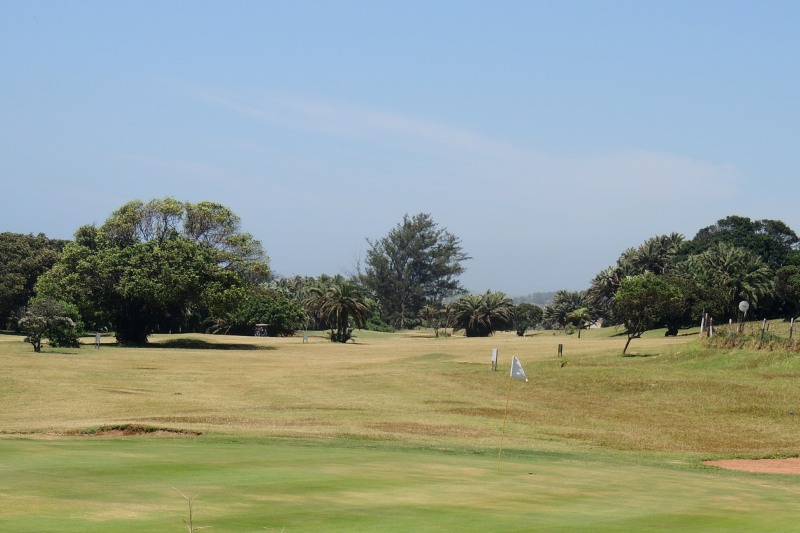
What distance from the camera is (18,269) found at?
109000mm

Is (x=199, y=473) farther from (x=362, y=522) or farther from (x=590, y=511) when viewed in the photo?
(x=590, y=511)

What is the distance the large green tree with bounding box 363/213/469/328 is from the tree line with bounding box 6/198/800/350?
3664cm

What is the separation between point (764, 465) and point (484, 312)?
93.9m

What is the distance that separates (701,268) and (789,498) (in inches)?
3550

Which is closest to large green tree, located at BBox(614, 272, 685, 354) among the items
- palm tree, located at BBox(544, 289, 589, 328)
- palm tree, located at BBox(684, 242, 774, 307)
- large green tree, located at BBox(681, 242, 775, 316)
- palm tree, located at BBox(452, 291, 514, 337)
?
large green tree, located at BBox(681, 242, 775, 316)

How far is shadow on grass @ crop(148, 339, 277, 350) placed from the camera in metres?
88.6

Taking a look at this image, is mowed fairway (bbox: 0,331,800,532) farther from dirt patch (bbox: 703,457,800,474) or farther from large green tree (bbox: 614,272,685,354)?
large green tree (bbox: 614,272,685,354)

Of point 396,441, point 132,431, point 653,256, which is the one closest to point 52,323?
point 132,431

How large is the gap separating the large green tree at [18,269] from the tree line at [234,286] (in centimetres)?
17

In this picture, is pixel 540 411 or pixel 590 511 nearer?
pixel 590 511

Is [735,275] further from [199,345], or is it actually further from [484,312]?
[199,345]

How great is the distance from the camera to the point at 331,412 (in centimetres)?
4009

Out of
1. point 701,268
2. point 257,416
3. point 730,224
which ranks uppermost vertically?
point 730,224

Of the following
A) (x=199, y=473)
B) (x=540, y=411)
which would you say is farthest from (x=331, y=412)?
(x=199, y=473)
